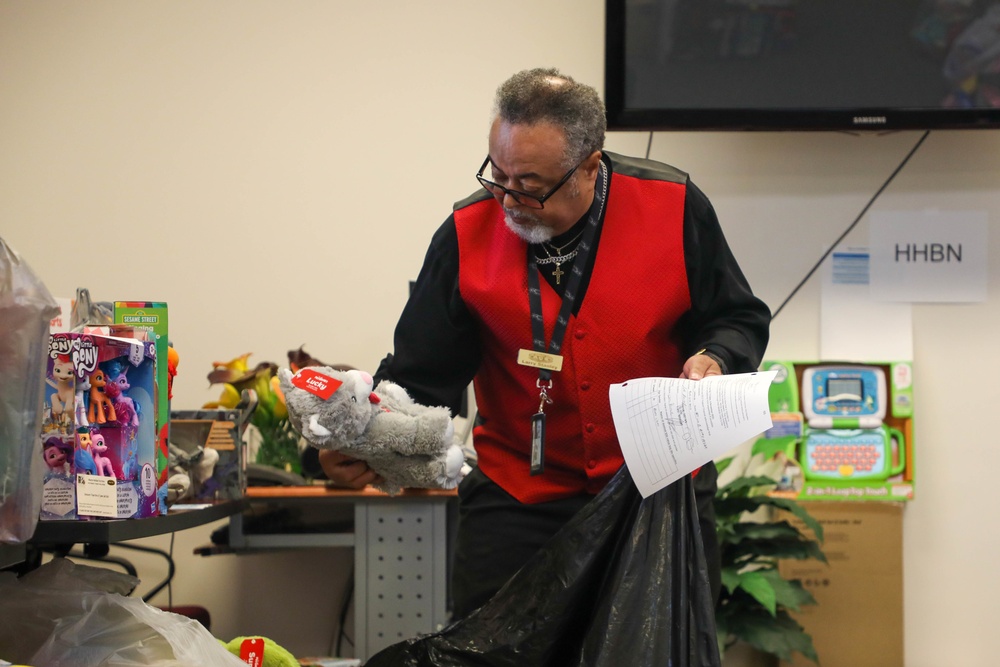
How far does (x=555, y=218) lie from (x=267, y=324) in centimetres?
174

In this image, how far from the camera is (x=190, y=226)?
10.4 feet

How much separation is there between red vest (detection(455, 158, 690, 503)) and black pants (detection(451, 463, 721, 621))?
2 cm

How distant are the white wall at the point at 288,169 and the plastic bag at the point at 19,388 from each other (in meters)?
1.97

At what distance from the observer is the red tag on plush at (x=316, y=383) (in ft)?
4.51

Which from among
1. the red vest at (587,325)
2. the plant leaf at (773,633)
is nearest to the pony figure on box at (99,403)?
the red vest at (587,325)

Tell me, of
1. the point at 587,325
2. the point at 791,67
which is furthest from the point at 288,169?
the point at 587,325

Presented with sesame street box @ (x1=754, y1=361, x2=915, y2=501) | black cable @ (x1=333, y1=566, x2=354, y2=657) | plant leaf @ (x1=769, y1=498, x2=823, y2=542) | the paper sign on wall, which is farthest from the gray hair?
black cable @ (x1=333, y1=566, x2=354, y2=657)

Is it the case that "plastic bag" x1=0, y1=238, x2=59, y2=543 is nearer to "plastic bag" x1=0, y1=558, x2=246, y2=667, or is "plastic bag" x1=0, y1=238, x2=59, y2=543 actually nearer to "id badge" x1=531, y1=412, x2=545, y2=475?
"plastic bag" x1=0, y1=558, x2=246, y2=667

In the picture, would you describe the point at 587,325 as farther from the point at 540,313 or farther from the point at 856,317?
the point at 856,317

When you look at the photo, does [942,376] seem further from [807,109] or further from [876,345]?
[807,109]

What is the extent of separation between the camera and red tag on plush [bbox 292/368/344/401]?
4.51ft

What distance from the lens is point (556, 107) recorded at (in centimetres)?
155

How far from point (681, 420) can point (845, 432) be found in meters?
1.92

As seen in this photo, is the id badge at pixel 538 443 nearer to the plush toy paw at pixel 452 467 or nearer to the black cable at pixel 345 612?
the plush toy paw at pixel 452 467
